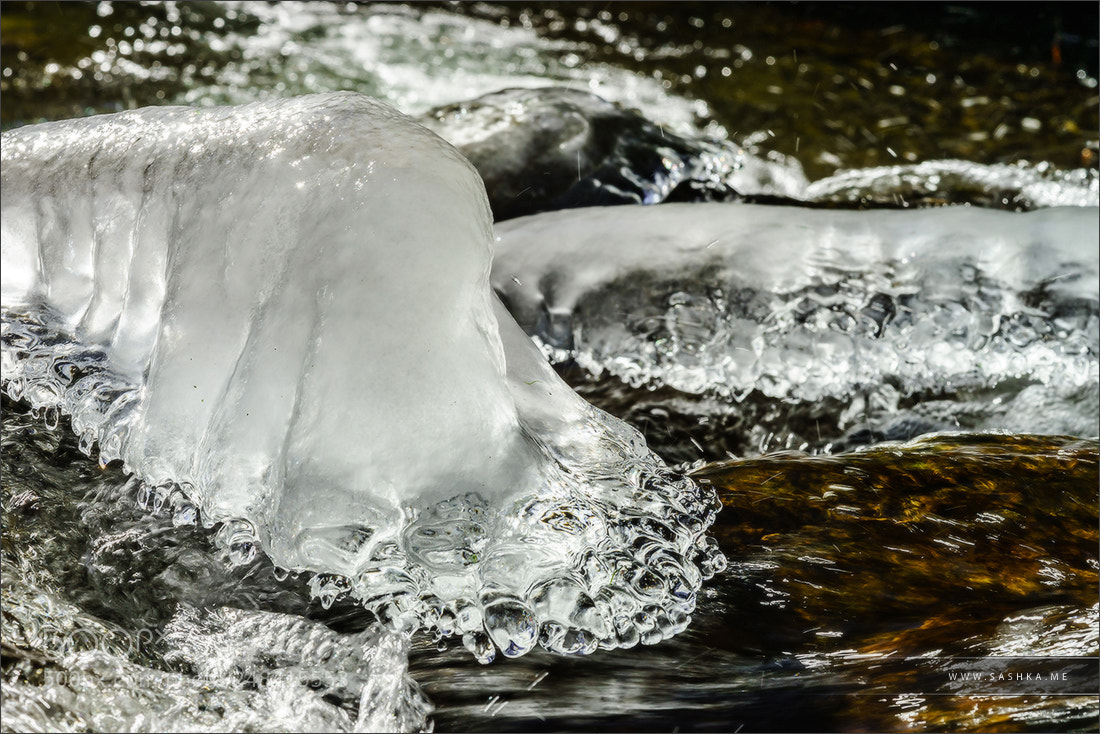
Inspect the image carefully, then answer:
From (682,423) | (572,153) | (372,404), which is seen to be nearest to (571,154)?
(572,153)

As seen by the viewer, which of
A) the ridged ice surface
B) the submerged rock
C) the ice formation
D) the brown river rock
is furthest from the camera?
the submerged rock

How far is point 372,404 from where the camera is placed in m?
1.27

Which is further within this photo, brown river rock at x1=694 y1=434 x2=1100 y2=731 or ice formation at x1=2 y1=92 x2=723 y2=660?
brown river rock at x1=694 y1=434 x2=1100 y2=731

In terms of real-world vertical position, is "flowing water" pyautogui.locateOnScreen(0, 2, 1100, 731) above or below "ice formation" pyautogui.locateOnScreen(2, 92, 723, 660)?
below

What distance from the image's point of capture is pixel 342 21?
4.47 metres

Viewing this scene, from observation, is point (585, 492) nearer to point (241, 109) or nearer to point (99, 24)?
point (241, 109)

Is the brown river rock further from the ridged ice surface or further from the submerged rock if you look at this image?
the submerged rock

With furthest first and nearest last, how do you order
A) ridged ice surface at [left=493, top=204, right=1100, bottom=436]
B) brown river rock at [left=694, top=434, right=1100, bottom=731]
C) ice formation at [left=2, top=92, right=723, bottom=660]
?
ridged ice surface at [left=493, top=204, right=1100, bottom=436] < brown river rock at [left=694, top=434, right=1100, bottom=731] < ice formation at [left=2, top=92, right=723, bottom=660]

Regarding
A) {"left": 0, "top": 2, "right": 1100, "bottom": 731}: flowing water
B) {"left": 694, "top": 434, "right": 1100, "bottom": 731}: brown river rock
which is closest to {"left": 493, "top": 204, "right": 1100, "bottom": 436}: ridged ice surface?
{"left": 0, "top": 2, "right": 1100, "bottom": 731}: flowing water

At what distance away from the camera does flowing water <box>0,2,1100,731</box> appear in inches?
52.4

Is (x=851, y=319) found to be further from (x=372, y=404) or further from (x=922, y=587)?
(x=372, y=404)

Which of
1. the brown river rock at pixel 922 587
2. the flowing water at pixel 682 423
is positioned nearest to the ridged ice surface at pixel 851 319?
the flowing water at pixel 682 423

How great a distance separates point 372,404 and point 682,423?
39.5 inches

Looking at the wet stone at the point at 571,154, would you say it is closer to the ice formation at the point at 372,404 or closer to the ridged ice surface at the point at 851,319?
the ridged ice surface at the point at 851,319
